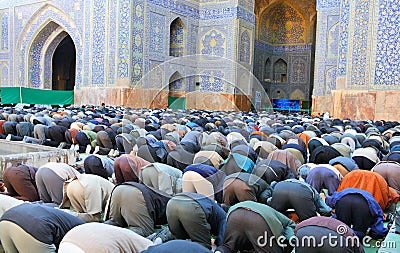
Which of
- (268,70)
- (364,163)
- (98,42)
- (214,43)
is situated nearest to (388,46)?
(364,163)

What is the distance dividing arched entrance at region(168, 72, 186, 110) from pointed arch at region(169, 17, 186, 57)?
101 centimetres

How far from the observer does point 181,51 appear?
52.3ft

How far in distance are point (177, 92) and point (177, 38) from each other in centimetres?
217

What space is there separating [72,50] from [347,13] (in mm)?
16046

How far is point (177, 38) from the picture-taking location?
16047mm

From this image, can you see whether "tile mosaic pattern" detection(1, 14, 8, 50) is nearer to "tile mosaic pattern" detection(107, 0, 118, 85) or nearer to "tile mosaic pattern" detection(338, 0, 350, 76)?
"tile mosaic pattern" detection(107, 0, 118, 85)

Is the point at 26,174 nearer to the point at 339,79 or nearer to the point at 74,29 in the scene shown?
the point at 339,79

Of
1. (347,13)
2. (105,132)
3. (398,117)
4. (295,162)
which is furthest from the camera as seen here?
(347,13)

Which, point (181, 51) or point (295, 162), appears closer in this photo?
point (295, 162)

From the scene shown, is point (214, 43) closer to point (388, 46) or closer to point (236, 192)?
point (388, 46)

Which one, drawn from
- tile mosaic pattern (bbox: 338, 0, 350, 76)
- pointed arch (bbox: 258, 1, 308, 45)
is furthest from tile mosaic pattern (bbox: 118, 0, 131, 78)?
pointed arch (bbox: 258, 1, 308, 45)

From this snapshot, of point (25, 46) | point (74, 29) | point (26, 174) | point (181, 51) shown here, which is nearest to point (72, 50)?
point (25, 46)

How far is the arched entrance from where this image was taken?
15614mm

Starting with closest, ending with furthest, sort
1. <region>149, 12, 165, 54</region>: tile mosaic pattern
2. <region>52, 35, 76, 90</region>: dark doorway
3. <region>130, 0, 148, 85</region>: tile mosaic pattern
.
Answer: <region>130, 0, 148, 85</region>: tile mosaic pattern < <region>149, 12, 165, 54</region>: tile mosaic pattern < <region>52, 35, 76, 90</region>: dark doorway
